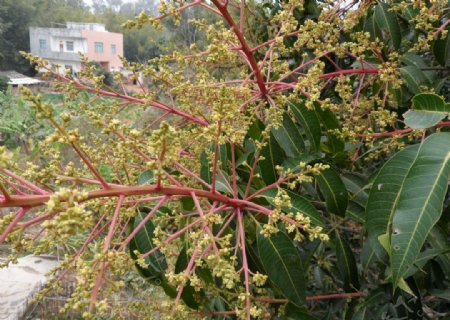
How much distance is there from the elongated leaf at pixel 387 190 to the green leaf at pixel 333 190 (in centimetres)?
25

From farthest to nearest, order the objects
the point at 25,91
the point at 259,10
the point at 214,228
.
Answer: the point at 259,10
the point at 214,228
the point at 25,91

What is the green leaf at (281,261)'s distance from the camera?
969 millimetres

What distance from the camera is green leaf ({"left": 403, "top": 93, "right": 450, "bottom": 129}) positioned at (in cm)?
71

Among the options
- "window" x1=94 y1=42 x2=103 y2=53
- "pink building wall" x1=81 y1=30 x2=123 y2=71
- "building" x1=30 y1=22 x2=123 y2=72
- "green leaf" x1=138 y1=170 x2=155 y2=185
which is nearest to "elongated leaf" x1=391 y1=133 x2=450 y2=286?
"green leaf" x1=138 y1=170 x2=155 y2=185

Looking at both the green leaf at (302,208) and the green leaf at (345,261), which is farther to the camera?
the green leaf at (345,261)

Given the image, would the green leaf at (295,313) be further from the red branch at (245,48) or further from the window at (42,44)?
the window at (42,44)

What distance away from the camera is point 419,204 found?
64cm

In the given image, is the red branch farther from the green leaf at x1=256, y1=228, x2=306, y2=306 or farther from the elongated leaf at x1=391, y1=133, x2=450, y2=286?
the elongated leaf at x1=391, y1=133, x2=450, y2=286

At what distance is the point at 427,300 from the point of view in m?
1.38

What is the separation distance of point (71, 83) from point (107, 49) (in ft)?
119

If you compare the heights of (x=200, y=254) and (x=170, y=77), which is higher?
(x=170, y=77)

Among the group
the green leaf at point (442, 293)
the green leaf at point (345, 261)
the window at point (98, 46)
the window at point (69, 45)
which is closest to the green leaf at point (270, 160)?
the green leaf at point (345, 261)

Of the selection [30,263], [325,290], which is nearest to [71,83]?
[325,290]

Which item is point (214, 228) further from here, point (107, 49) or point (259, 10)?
point (107, 49)
